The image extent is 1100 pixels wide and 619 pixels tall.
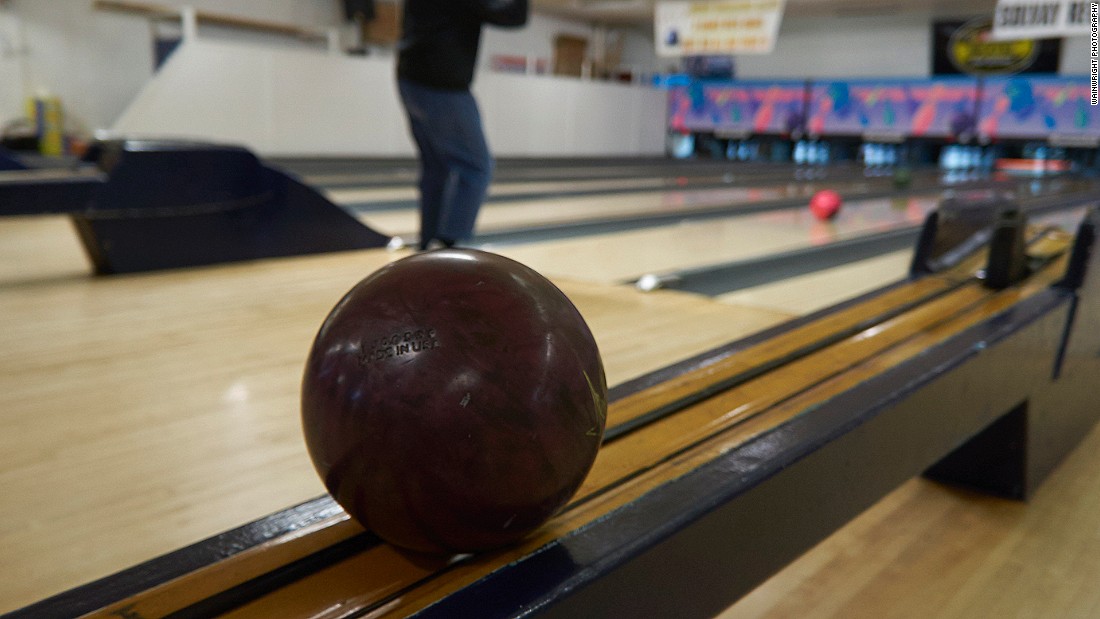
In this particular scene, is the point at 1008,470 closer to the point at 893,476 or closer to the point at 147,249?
the point at 893,476

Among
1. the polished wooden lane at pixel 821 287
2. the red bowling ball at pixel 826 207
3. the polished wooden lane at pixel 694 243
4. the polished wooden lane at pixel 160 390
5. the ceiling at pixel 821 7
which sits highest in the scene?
the ceiling at pixel 821 7

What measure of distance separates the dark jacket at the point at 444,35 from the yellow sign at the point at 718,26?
4.65 m

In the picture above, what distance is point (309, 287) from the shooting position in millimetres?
2373

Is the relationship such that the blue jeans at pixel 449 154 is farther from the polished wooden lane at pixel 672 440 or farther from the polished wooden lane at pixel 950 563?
the polished wooden lane at pixel 950 563

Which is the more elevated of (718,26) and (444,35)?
(718,26)

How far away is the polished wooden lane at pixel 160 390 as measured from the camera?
0.99 metres

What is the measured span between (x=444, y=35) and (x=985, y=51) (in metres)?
8.26

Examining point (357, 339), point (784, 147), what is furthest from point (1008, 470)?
point (784, 147)

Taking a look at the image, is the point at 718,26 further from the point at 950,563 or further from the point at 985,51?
the point at 950,563

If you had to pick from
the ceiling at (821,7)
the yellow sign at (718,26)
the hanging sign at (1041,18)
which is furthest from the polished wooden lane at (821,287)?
the ceiling at (821,7)

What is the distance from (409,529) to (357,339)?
5.4 inches

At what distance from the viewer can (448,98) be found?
2.54 m

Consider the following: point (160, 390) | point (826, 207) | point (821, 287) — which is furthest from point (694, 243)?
point (160, 390)

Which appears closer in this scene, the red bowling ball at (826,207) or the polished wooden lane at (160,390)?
the polished wooden lane at (160,390)
